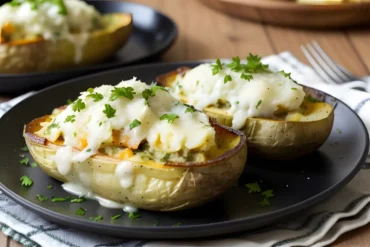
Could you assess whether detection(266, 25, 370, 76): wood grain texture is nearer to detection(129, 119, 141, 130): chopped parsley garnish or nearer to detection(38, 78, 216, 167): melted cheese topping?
detection(38, 78, 216, 167): melted cheese topping

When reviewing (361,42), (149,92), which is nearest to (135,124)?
(149,92)

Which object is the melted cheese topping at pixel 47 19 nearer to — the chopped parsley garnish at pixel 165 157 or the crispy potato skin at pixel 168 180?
the crispy potato skin at pixel 168 180

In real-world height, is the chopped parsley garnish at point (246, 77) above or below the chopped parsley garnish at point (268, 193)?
above

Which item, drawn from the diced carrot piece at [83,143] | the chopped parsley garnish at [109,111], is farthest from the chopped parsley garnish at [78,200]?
the chopped parsley garnish at [109,111]

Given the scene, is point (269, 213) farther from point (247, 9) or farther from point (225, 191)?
point (247, 9)

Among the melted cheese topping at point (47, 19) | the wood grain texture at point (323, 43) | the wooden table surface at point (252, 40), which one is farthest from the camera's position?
the wooden table surface at point (252, 40)

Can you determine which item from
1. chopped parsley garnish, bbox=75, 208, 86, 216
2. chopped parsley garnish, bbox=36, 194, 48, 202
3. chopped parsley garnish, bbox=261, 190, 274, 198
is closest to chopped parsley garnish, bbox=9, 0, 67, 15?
chopped parsley garnish, bbox=36, 194, 48, 202
